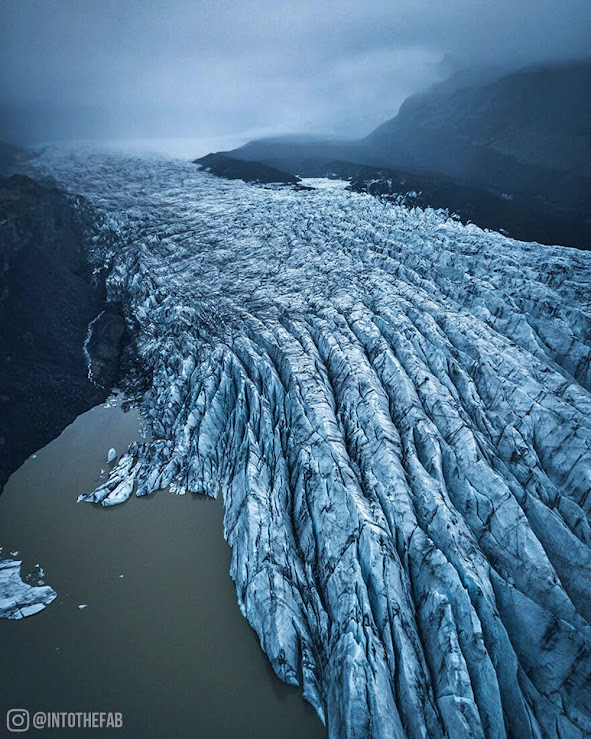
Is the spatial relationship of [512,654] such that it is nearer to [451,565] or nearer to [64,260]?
[451,565]

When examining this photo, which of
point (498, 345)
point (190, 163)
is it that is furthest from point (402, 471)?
point (190, 163)

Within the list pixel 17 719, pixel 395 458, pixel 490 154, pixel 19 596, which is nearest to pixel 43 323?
pixel 19 596

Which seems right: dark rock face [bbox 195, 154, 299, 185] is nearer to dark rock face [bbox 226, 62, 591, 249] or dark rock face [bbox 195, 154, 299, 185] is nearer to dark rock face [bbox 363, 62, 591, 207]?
dark rock face [bbox 226, 62, 591, 249]

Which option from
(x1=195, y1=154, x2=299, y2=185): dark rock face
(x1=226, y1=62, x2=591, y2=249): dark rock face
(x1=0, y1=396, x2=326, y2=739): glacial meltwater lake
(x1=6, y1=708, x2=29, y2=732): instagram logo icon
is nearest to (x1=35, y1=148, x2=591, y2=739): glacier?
(x1=0, y1=396, x2=326, y2=739): glacial meltwater lake

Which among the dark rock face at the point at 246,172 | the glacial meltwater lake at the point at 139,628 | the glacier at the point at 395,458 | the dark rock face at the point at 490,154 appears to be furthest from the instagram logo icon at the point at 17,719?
the dark rock face at the point at 246,172

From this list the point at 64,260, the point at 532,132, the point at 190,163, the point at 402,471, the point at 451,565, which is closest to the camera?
the point at 451,565

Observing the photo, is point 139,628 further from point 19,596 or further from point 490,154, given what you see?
point 490,154
